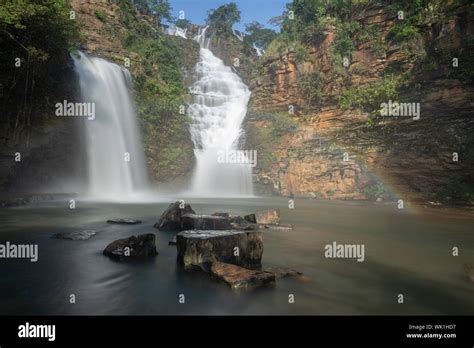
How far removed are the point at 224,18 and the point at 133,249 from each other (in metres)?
60.8

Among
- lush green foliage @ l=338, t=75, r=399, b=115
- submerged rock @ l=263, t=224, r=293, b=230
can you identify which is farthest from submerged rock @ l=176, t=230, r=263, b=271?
lush green foliage @ l=338, t=75, r=399, b=115

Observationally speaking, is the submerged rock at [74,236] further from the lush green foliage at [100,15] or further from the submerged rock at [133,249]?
the lush green foliage at [100,15]

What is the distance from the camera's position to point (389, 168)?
74.5 feet

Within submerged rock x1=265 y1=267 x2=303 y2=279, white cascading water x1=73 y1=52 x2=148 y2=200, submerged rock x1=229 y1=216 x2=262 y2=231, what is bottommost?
submerged rock x1=265 y1=267 x2=303 y2=279

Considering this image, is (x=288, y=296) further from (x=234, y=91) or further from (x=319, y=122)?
(x=234, y=91)

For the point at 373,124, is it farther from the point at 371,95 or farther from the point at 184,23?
the point at 184,23

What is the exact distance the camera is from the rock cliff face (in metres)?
18.7

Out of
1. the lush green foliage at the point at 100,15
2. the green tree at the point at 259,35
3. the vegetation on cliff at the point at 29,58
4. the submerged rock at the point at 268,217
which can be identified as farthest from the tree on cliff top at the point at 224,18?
the submerged rock at the point at 268,217

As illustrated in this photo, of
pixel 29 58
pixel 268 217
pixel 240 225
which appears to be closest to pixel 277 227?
pixel 268 217

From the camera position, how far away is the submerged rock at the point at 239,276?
15.7 feet

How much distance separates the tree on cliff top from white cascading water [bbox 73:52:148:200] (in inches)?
1351

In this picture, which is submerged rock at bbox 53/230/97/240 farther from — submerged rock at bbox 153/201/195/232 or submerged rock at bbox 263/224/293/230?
submerged rock at bbox 263/224/293/230

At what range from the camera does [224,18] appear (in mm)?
58875

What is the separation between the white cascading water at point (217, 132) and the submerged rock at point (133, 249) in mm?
22878
